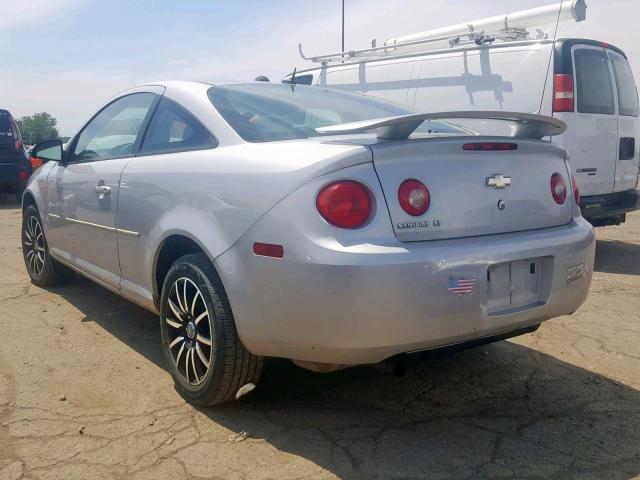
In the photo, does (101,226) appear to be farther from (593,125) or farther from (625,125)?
(625,125)

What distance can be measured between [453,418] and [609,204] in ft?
14.8

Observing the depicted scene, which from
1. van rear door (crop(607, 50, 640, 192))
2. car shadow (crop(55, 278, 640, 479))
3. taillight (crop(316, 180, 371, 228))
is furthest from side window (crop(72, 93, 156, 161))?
van rear door (crop(607, 50, 640, 192))

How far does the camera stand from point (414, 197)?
2.52m

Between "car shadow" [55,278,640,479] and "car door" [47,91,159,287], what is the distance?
71 cm

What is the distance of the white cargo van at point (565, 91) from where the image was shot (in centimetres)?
620

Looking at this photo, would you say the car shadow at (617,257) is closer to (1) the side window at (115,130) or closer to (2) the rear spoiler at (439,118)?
(2) the rear spoiler at (439,118)

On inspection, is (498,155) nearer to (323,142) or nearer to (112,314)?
(323,142)

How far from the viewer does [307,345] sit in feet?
8.25

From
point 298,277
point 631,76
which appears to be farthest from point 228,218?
point 631,76

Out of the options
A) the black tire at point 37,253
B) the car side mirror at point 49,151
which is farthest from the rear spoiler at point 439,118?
the black tire at point 37,253

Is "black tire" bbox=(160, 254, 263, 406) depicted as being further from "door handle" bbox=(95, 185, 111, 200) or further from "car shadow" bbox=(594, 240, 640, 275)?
"car shadow" bbox=(594, 240, 640, 275)

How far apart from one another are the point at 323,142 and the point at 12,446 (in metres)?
1.76

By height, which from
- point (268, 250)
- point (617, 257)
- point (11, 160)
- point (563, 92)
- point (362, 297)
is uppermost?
point (563, 92)

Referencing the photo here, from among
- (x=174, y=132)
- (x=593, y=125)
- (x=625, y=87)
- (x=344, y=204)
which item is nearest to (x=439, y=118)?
(x=344, y=204)
